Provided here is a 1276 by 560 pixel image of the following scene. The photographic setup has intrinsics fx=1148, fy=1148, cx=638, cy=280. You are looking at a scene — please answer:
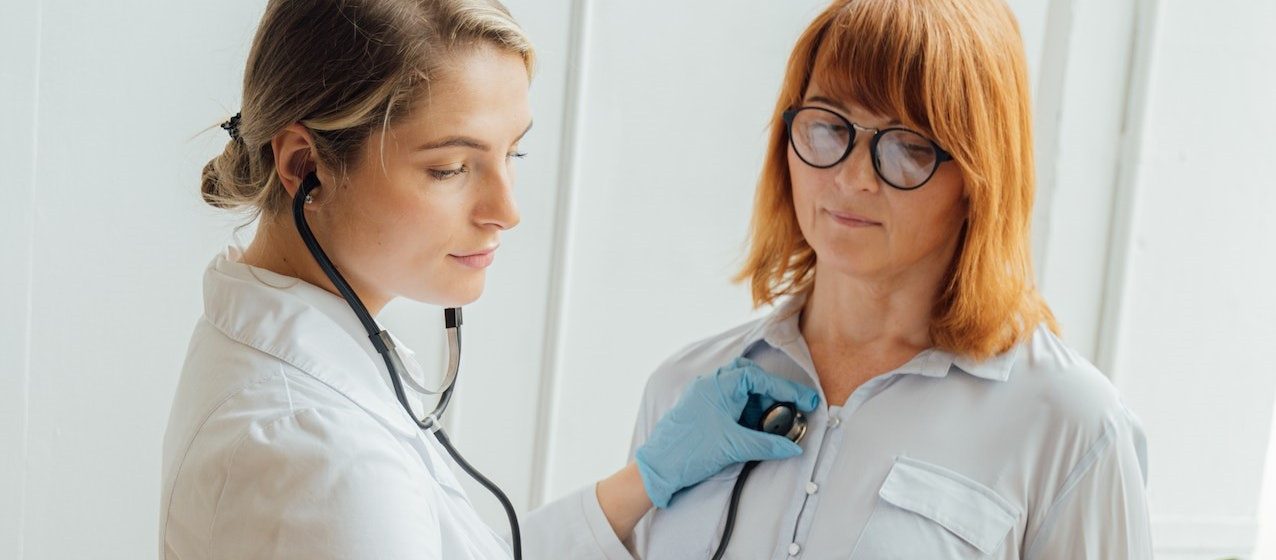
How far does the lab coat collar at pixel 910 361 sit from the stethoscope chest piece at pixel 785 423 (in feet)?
0.30

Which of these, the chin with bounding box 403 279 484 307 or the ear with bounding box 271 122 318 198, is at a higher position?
the ear with bounding box 271 122 318 198

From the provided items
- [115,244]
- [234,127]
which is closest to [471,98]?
[234,127]

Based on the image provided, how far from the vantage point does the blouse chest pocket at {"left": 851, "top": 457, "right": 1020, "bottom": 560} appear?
1.39m

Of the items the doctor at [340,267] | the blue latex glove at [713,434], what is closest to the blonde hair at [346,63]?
the doctor at [340,267]

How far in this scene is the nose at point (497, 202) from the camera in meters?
1.13

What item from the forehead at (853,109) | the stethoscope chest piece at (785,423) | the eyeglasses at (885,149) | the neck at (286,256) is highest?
the forehead at (853,109)

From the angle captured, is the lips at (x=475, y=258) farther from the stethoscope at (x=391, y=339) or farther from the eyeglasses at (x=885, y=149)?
the eyeglasses at (x=885, y=149)

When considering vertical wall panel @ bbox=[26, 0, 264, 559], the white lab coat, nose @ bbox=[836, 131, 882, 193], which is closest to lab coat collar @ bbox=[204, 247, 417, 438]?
the white lab coat

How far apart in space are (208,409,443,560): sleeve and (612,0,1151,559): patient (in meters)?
0.67

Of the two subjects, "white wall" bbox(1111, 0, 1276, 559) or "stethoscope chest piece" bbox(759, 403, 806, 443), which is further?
"white wall" bbox(1111, 0, 1276, 559)

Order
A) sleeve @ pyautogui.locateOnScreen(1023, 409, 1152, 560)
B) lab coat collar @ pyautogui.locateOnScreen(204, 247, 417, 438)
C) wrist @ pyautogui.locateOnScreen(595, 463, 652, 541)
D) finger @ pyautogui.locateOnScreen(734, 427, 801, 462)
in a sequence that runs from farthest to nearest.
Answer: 1. wrist @ pyautogui.locateOnScreen(595, 463, 652, 541)
2. finger @ pyautogui.locateOnScreen(734, 427, 801, 462)
3. sleeve @ pyautogui.locateOnScreen(1023, 409, 1152, 560)
4. lab coat collar @ pyautogui.locateOnScreen(204, 247, 417, 438)

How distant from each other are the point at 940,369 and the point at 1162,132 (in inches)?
46.3

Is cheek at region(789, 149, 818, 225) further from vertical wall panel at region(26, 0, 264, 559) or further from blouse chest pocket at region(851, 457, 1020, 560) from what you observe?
vertical wall panel at region(26, 0, 264, 559)

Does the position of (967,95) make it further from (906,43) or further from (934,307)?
(934,307)
